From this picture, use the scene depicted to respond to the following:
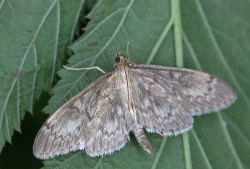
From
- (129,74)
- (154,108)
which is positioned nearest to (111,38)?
(129,74)

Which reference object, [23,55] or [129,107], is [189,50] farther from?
[23,55]

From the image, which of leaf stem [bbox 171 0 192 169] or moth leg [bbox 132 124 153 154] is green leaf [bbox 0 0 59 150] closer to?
moth leg [bbox 132 124 153 154]

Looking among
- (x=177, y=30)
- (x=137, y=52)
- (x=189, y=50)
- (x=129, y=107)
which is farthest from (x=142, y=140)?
(x=177, y=30)

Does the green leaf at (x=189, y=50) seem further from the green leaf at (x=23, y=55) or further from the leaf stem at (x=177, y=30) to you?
the green leaf at (x=23, y=55)

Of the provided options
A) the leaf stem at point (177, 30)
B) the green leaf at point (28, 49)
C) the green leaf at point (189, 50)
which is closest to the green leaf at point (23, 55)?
the green leaf at point (28, 49)

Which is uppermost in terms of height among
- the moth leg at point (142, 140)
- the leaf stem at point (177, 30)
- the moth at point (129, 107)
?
the leaf stem at point (177, 30)

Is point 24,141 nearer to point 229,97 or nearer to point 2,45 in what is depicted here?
point 2,45

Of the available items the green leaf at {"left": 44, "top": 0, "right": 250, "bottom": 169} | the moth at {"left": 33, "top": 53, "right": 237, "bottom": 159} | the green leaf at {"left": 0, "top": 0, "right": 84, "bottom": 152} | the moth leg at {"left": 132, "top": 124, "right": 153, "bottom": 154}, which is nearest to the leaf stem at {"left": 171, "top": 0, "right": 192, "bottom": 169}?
the green leaf at {"left": 44, "top": 0, "right": 250, "bottom": 169}
